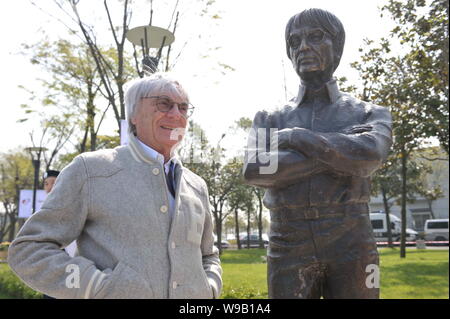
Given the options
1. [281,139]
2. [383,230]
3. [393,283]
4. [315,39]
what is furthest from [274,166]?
[383,230]

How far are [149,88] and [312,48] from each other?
134cm

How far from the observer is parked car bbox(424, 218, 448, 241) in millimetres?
36719

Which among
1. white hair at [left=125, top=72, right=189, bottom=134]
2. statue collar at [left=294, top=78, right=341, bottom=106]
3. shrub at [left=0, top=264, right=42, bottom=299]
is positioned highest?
statue collar at [left=294, top=78, right=341, bottom=106]

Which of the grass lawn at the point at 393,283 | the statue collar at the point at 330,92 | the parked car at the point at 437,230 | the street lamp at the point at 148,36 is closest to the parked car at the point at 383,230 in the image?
the parked car at the point at 437,230

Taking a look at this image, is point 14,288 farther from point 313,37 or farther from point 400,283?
point 313,37

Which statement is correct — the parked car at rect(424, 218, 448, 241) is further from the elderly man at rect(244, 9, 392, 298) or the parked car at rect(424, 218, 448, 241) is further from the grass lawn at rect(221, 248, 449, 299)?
the elderly man at rect(244, 9, 392, 298)

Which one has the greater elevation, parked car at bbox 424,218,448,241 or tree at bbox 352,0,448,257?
tree at bbox 352,0,448,257

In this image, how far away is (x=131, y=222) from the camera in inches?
70.3

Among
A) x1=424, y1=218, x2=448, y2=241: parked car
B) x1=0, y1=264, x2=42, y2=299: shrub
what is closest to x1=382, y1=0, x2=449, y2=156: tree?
x1=0, y1=264, x2=42, y2=299: shrub

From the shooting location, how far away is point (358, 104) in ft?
9.57

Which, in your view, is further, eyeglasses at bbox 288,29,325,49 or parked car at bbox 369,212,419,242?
parked car at bbox 369,212,419,242

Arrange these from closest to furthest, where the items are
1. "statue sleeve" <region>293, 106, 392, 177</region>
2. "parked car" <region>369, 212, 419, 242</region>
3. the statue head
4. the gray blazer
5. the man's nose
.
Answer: the gray blazer < the man's nose < "statue sleeve" <region>293, 106, 392, 177</region> < the statue head < "parked car" <region>369, 212, 419, 242</region>
